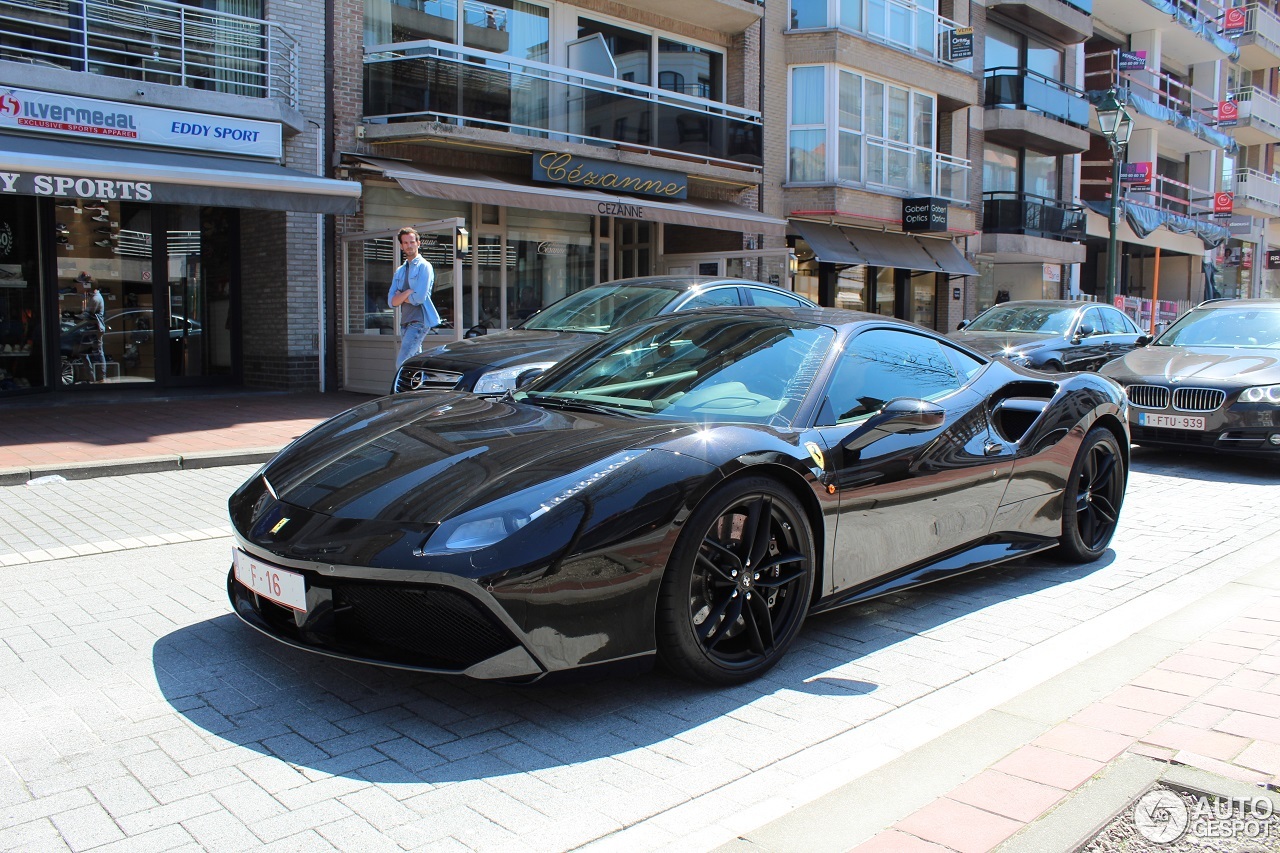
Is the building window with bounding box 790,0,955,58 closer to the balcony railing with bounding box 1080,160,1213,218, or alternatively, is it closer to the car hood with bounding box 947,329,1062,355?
the balcony railing with bounding box 1080,160,1213,218

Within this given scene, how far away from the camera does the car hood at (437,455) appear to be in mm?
3146

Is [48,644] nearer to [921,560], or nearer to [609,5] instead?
[921,560]

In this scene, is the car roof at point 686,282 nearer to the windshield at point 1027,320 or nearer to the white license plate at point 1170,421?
the white license plate at point 1170,421

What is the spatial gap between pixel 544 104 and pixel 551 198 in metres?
2.30

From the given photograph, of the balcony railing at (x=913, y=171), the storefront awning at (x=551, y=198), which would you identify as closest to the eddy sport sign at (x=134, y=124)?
the storefront awning at (x=551, y=198)

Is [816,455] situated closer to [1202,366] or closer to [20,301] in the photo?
[1202,366]

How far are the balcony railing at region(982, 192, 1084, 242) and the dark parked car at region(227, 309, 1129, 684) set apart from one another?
23955mm

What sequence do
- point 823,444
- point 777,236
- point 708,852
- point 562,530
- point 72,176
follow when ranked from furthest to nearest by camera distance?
1. point 777,236
2. point 72,176
3. point 823,444
4. point 562,530
5. point 708,852

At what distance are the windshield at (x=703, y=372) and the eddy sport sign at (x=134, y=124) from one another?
938cm

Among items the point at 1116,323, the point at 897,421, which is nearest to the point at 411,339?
the point at 897,421

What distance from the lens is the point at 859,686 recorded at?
3.49m

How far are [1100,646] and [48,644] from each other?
4.03 meters

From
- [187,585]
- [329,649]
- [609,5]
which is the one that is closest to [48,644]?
[187,585]

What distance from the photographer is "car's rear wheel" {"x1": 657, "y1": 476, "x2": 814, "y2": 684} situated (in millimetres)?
3229
